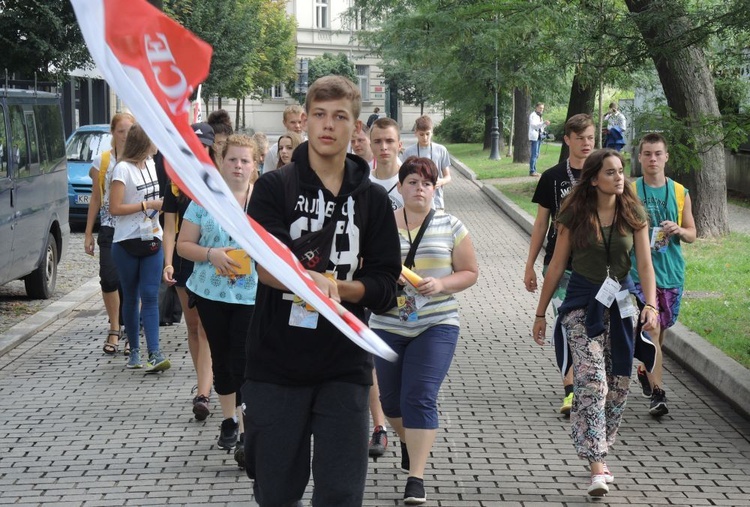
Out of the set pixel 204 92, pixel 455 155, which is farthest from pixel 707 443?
pixel 455 155

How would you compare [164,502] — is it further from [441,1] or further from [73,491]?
[441,1]

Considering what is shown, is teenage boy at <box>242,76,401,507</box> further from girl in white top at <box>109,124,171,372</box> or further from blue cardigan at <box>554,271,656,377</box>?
girl in white top at <box>109,124,171,372</box>

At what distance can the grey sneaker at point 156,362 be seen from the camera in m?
8.81

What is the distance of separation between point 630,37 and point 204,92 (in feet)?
88.1

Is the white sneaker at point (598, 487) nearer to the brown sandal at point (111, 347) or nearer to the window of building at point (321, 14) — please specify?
the brown sandal at point (111, 347)

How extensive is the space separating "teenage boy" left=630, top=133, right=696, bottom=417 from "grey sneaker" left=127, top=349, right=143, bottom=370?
3834mm

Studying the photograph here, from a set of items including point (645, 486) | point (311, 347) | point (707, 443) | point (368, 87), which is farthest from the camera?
point (368, 87)

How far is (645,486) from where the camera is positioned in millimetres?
6129

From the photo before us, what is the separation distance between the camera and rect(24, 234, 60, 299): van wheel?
40.8 ft

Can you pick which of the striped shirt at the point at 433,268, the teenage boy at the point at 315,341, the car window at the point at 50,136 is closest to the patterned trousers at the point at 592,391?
the striped shirt at the point at 433,268

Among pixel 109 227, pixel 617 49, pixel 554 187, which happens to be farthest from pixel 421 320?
pixel 617 49

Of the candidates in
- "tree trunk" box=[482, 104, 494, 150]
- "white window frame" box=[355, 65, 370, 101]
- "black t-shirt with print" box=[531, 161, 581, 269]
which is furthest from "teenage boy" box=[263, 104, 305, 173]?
"white window frame" box=[355, 65, 370, 101]

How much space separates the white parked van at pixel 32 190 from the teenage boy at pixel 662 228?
6.04m

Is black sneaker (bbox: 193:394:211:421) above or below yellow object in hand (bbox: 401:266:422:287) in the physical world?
below
